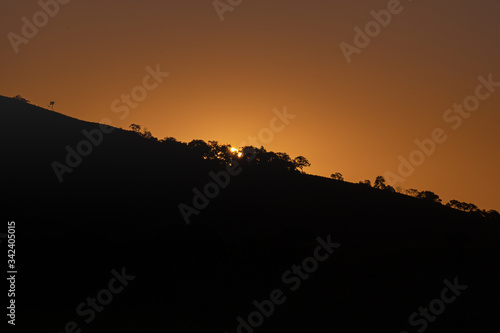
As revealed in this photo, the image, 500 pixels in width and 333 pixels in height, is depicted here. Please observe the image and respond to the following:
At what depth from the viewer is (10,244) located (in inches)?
2181

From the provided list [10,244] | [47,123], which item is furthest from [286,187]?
[47,123]

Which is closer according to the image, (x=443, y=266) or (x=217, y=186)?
(x=443, y=266)

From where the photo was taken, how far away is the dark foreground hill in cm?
4828

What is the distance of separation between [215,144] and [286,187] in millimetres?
34883

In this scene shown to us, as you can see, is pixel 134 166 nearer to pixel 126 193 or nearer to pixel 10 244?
pixel 126 193

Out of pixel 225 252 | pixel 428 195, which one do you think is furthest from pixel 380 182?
pixel 225 252

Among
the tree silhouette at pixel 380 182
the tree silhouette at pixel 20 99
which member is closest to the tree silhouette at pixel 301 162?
the tree silhouette at pixel 380 182

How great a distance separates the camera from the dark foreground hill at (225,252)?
48281mm

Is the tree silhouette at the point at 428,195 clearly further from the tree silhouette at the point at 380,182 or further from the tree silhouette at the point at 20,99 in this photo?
the tree silhouette at the point at 20,99

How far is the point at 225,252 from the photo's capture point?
208 ft

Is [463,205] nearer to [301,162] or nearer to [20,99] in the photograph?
[301,162]

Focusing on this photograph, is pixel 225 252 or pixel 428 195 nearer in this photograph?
pixel 225 252

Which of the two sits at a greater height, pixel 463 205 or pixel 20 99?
pixel 20 99

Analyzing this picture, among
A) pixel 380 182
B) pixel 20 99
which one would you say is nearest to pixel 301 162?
pixel 380 182
